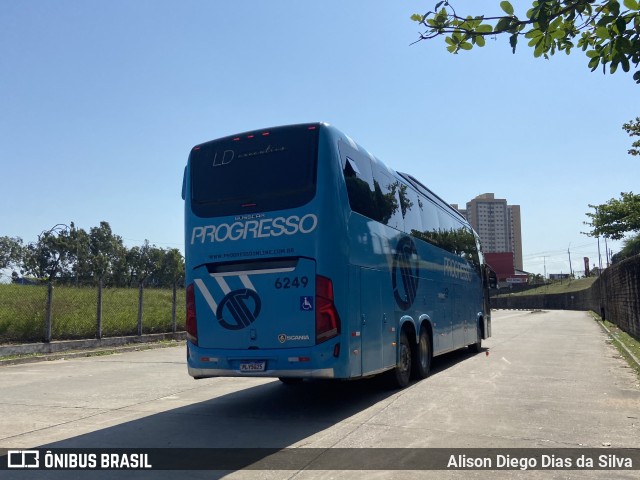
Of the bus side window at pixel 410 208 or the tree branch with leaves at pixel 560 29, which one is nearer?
the tree branch with leaves at pixel 560 29

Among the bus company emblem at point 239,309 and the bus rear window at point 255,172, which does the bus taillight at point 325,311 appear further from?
the bus rear window at point 255,172

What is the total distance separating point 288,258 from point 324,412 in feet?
8.00

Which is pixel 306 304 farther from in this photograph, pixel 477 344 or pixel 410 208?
pixel 477 344

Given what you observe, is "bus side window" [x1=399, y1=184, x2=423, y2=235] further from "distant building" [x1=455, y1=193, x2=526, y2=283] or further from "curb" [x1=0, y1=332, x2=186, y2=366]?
"distant building" [x1=455, y1=193, x2=526, y2=283]

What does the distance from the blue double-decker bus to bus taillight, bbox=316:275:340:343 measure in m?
0.01

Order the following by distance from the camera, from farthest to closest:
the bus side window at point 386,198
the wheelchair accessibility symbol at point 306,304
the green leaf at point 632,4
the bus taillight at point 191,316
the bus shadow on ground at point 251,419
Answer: the bus side window at point 386,198, the bus taillight at point 191,316, the wheelchair accessibility symbol at point 306,304, the bus shadow on ground at point 251,419, the green leaf at point 632,4

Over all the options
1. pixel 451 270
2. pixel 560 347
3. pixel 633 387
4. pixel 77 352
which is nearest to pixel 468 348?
pixel 560 347

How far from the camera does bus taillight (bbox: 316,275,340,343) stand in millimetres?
7582

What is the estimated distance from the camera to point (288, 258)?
784 cm

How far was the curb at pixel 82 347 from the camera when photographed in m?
15.3

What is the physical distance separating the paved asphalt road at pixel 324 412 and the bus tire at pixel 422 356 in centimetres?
23

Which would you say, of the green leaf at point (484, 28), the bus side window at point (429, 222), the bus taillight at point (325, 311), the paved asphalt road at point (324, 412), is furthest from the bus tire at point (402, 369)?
the green leaf at point (484, 28)

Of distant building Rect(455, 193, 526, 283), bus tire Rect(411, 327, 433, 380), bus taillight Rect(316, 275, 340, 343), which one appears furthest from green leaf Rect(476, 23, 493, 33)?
distant building Rect(455, 193, 526, 283)

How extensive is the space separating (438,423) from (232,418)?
113 inches
